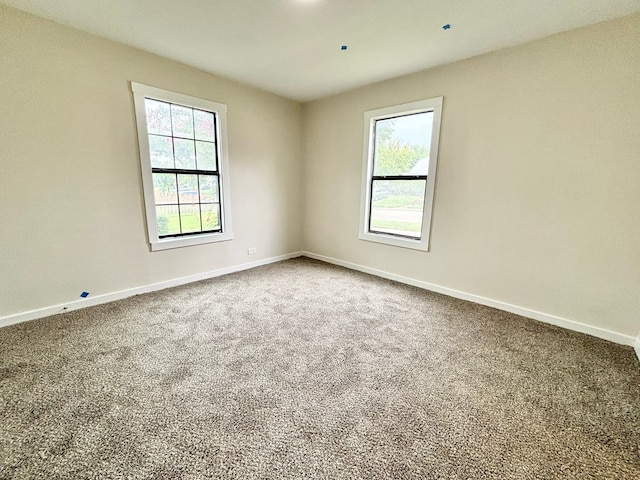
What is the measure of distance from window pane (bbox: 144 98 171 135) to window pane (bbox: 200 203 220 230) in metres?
0.98

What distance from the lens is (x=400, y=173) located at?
3.50 meters

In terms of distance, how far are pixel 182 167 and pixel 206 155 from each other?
357 millimetres

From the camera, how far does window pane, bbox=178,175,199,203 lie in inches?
129

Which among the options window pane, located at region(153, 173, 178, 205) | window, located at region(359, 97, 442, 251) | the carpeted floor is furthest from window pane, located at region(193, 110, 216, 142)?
the carpeted floor

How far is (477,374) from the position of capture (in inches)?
72.7

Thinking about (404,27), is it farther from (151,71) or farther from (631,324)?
(631,324)

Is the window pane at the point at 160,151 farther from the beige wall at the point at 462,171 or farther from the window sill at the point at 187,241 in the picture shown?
the window sill at the point at 187,241

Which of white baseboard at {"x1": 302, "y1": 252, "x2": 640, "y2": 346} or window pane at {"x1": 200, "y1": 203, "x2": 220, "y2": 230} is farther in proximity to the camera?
window pane at {"x1": 200, "y1": 203, "x2": 220, "y2": 230}

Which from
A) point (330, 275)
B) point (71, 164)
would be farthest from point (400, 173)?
point (71, 164)

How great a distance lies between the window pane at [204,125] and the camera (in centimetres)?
336

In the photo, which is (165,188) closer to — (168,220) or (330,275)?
(168,220)

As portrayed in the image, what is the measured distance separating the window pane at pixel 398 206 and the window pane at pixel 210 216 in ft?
7.19

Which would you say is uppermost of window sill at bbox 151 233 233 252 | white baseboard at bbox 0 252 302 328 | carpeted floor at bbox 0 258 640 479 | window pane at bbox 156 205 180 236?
window pane at bbox 156 205 180 236

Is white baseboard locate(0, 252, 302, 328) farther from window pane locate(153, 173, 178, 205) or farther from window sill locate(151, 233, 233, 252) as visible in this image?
window pane locate(153, 173, 178, 205)
